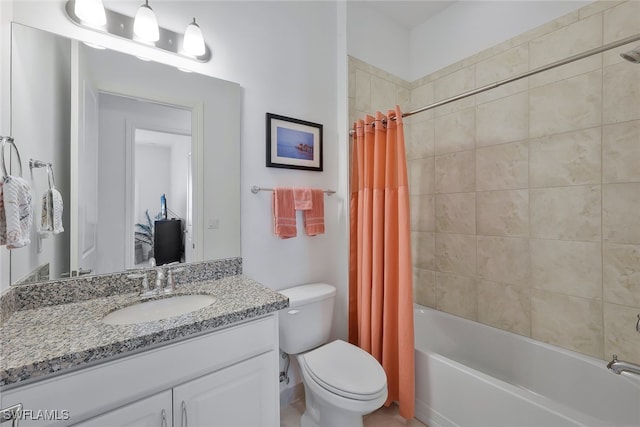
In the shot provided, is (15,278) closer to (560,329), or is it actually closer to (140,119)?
(140,119)

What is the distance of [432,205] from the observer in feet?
7.47

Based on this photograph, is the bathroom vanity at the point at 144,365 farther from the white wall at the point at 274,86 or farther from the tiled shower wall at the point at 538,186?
the tiled shower wall at the point at 538,186

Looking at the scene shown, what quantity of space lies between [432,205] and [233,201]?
62.5 inches

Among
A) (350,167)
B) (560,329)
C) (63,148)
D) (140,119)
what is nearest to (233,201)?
(140,119)

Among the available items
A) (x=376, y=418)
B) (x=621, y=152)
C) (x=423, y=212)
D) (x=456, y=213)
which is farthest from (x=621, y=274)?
(x=376, y=418)

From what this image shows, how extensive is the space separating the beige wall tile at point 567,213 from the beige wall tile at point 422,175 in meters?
0.70

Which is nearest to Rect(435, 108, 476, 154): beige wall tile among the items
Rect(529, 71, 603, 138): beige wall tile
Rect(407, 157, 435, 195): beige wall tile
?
Rect(407, 157, 435, 195): beige wall tile

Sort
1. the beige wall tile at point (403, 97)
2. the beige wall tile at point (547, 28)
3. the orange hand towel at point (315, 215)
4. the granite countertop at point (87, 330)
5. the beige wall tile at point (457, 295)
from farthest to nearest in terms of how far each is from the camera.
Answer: the beige wall tile at point (403, 97) < the beige wall tile at point (457, 295) < the orange hand towel at point (315, 215) < the beige wall tile at point (547, 28) < the granite countertop at point (87, 330)

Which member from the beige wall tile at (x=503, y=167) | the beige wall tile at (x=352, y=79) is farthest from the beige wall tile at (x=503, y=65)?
the beige wall tile at (x=352, y=79)

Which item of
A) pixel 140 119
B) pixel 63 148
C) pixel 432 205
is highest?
pixel 140 119

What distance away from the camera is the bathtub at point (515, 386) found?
1.21 m

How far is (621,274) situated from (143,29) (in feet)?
8.76

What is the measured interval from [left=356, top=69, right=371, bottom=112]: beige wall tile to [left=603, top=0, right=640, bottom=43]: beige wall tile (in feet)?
4.44

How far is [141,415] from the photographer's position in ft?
2.76
